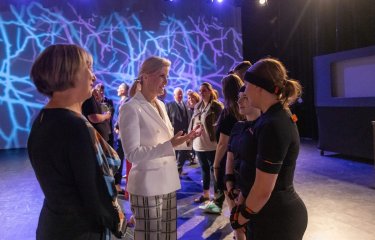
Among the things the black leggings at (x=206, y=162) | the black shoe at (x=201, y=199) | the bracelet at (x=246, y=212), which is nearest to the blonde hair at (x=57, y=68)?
the bracelet at (x=246, y=212)

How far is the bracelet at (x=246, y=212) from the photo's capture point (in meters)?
1.42

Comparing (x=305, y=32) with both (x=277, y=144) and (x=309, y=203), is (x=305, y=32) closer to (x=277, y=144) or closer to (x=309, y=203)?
(x=309, y=203)

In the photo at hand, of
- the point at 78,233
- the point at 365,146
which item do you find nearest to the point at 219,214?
the point at 78,233

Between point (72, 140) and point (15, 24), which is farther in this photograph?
point (15, 24)

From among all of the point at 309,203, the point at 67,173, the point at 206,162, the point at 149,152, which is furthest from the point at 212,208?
the point at 67,173

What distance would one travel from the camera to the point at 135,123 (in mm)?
1895

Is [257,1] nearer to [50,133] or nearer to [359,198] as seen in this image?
[359,198]

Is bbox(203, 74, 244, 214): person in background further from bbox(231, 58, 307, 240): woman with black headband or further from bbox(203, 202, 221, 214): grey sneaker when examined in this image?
bbox(231, 58, 307, 240): woman with black headband

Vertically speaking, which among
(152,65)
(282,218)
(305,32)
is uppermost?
(305,32)

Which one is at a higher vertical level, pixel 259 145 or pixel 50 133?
pixel 50 133

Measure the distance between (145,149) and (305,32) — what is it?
850cm

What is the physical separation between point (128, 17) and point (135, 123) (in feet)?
25.8

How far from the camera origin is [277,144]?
1.34 m

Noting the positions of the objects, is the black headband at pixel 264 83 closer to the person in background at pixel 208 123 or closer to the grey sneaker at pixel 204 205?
the person in background at pixel 208 123
